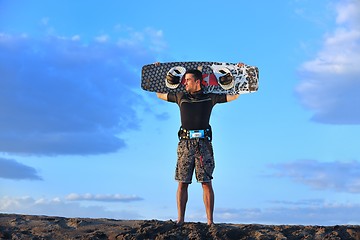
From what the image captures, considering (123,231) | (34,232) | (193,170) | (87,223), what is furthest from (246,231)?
(34,232)

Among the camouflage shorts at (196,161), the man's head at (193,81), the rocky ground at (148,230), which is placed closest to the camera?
the rocky ground at (148,230)

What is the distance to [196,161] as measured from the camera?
8.30 meters

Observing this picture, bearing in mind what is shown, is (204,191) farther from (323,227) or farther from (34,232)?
(34,232)

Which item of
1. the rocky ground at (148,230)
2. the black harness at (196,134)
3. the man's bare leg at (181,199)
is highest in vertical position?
the black harness at (196,134)

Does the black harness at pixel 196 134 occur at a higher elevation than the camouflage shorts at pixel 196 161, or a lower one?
higher

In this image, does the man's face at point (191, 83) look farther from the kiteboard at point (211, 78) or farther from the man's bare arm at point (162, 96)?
the kiteboard at point (211, 78)

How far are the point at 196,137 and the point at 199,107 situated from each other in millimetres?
509

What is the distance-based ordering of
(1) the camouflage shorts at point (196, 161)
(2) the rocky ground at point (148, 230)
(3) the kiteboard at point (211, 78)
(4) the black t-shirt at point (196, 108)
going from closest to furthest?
(2) the rocky ground at point (148, 230) → (1) the camouflage shorts at point (196, 161) → (4) the black t-shirt at point (196, 108) → (3) the kiteboard at point (211, 78)

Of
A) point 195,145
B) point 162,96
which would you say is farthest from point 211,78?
point 195,145

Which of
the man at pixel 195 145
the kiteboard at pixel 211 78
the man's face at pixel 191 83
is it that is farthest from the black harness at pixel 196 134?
the kiteboard at pixel 211 78

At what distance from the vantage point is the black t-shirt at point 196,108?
8516mm

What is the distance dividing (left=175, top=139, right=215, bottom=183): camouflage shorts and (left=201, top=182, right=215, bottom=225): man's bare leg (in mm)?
122

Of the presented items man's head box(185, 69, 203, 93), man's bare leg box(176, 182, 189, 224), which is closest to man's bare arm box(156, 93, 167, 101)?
man's head box(185, 69, 203, 93)

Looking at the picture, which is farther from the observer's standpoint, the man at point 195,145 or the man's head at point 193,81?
the man's head at point 193,81
